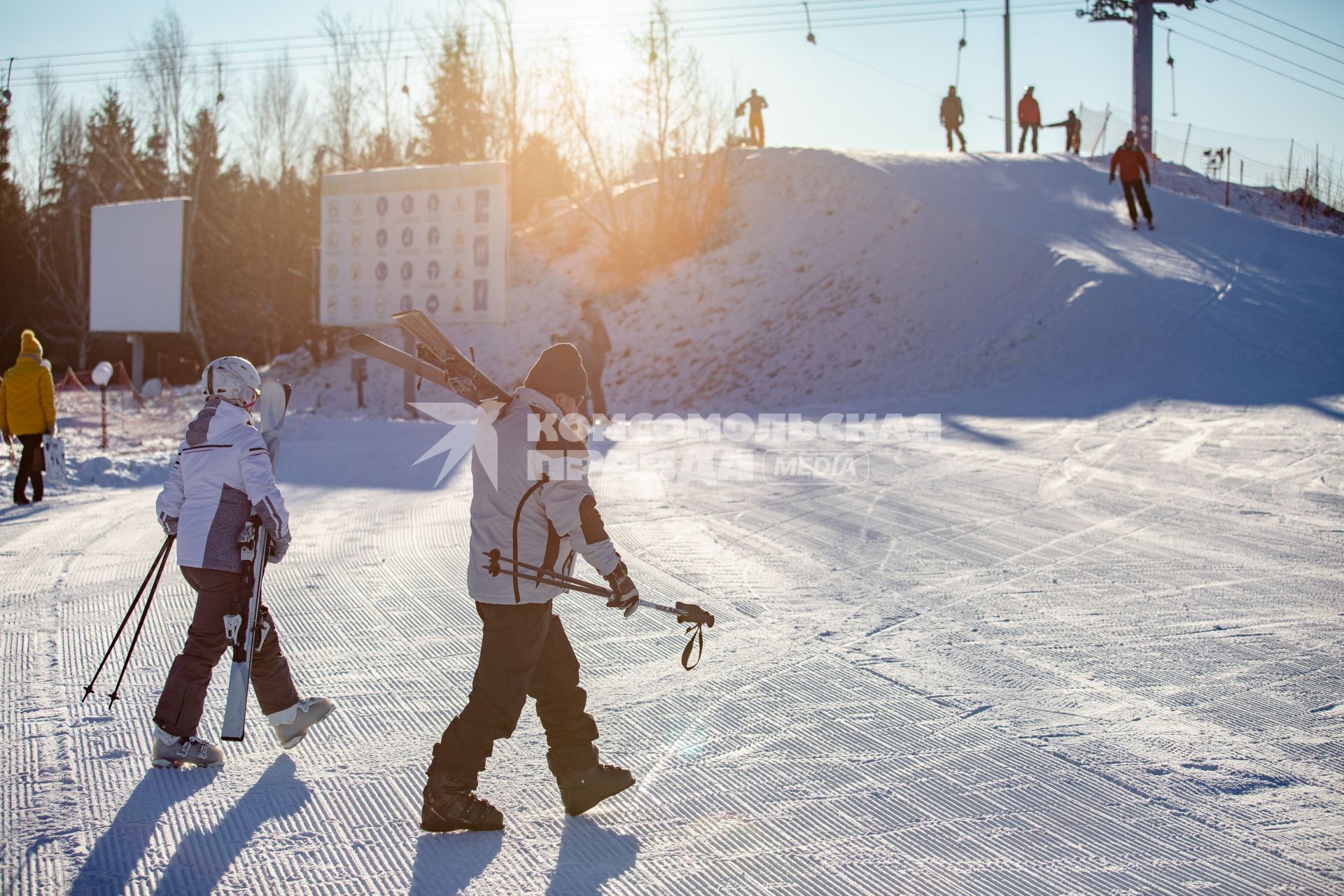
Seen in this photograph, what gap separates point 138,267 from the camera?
27.2 metres

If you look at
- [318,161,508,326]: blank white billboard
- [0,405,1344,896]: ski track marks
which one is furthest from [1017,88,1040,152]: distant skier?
[0,405,1344,896]: ski track marks

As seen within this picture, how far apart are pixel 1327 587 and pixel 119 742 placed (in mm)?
6487

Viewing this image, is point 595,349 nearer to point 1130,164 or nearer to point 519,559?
point 1130,164

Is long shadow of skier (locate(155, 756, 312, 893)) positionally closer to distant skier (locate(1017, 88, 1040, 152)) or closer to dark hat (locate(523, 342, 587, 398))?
dark hat (locate(523, 342, 587, 398))

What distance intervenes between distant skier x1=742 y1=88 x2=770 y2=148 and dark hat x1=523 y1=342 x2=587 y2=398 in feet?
81.1

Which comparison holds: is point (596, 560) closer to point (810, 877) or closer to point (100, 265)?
point (810, 877)

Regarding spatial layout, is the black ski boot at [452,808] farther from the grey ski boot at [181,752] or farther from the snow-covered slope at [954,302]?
the snow-covered slope at [954,302]

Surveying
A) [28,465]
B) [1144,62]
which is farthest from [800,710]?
[1144,62]

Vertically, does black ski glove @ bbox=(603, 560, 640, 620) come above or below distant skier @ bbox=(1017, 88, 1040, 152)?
below

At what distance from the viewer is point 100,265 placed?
27.8 metres

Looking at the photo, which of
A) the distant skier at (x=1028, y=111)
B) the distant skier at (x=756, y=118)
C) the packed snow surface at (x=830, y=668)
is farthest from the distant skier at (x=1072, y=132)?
the packed snow surface at (x=830, y=668)

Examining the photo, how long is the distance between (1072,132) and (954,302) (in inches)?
513

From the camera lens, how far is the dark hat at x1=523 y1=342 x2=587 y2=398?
3494mm

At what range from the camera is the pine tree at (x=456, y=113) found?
37.5m
